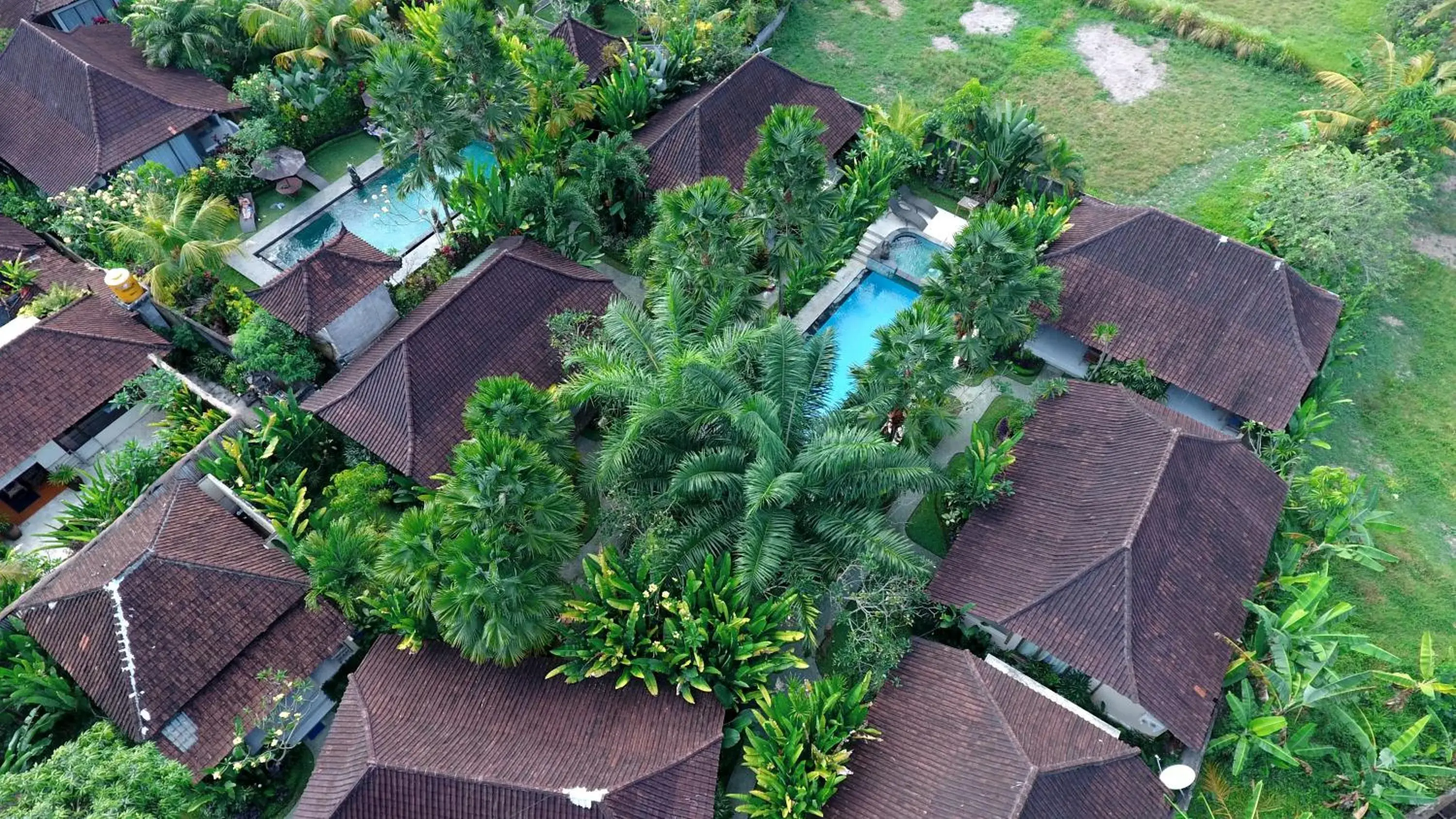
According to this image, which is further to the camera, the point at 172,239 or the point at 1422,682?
the point at 172,239

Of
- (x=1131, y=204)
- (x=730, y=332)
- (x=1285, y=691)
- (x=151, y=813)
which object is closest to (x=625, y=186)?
(x=730, y=332)

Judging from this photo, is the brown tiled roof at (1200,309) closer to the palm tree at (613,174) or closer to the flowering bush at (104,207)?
the palm tree at (613,174)

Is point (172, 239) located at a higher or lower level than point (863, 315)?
higher

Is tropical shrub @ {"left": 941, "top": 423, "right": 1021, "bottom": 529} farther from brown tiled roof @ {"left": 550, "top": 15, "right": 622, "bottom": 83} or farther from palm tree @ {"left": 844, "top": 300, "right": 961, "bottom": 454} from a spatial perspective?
brown tiled roof @ {"left": 550, "top": 15, "right": 622, "bottom": 83}

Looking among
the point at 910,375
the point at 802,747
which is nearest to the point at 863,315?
the point at 910,375

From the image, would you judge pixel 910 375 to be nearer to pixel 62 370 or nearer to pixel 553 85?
pixel 553 85

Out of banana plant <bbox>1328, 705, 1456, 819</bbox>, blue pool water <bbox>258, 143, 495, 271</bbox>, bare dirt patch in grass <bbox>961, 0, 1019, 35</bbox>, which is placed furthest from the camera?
A: bare dirt patch in grass <bbox>961, 0, 1019, 35</bbox>

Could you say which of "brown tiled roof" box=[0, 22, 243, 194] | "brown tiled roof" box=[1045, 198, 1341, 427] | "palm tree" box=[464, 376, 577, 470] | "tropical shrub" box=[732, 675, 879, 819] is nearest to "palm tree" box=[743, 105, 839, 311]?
"palm tree" box=[464, 376, 577, 470]
